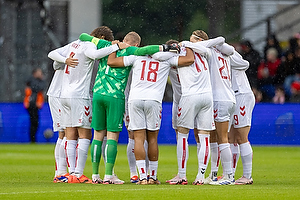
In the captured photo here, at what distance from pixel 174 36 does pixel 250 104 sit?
67.2 feet

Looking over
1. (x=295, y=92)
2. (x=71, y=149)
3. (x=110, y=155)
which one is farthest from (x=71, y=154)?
(x=295, y=92)

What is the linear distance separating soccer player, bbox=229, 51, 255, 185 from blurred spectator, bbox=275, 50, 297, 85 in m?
11.7

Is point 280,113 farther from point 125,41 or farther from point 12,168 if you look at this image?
point 125,41

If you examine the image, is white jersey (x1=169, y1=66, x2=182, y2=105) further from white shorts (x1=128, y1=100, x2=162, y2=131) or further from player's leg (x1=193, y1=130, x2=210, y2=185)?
player's leg (x1=193, y1=130, x2=210, y2=185)

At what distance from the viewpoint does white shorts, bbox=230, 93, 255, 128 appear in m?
9.23

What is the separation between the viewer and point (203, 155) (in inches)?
342

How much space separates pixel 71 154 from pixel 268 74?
12.6 meters

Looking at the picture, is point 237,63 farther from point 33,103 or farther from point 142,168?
point 33,103

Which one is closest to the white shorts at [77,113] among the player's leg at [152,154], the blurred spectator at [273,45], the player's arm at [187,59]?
the player's leg at [152,154]

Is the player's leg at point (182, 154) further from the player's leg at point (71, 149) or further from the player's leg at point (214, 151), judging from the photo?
the player's leg at point (71, 149)

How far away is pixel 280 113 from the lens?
1861cm

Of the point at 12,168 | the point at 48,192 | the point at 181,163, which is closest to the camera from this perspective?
the point at 48,192

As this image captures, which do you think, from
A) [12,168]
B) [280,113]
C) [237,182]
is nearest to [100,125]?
[237,182]

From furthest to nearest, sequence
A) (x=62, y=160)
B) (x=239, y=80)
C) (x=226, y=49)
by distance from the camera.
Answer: (x=62, y=160) < (x=239, y=80) < (x=226, y=49)
